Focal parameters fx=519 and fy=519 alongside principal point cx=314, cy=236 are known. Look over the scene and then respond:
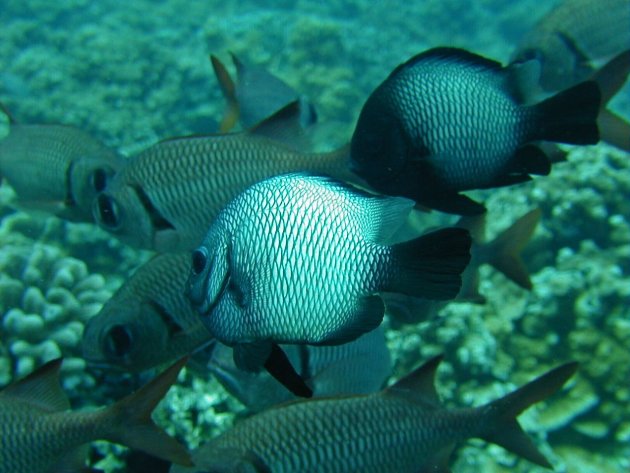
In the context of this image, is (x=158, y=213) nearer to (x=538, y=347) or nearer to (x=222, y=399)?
(x=222, y=399)

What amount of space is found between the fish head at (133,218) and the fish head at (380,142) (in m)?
1.17

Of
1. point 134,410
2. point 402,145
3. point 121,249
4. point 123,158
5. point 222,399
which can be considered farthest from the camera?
point 121,249

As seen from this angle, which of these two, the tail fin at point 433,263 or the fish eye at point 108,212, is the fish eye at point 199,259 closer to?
the tail fin at point 433,263

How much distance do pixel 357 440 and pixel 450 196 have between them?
1.13 meters

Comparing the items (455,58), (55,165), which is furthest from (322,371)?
(55,165)

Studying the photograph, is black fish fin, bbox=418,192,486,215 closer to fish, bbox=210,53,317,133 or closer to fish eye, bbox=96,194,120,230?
fish eye, bbox=96,194,120,230

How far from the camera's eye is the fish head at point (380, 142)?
83.1 inches

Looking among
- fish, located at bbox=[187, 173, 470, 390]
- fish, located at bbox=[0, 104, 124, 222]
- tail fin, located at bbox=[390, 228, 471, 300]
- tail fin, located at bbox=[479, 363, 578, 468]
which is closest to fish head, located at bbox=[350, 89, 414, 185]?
fish, located at bbox=[187, 173, 470, 390]

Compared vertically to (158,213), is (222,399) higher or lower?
lower

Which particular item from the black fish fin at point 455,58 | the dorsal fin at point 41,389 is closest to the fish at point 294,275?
the black fish fin at point 455,58

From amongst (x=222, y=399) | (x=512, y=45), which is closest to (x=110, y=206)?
(x=222, y=399)

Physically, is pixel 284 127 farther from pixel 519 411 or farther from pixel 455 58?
pixel 519 411

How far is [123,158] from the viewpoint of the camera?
380 cm

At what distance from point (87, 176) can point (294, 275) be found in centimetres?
257
